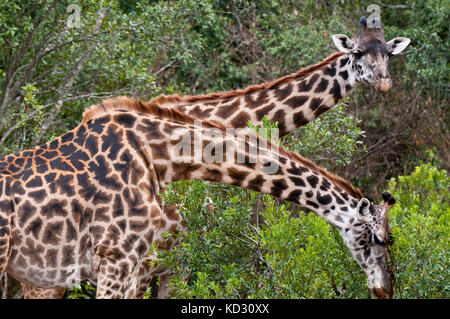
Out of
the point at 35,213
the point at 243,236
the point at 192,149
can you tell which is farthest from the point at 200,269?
the point at 35,213

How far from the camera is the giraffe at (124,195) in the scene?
22.4 ft

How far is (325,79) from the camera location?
9648mm

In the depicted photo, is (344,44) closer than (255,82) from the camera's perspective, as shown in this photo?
Yes

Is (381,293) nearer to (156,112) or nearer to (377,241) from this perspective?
(377,241)

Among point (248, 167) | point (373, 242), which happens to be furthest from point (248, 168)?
point (373, 242)

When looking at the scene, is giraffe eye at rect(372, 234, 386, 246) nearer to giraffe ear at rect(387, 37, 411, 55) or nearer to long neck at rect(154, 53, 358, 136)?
long neck at rect(154, 53, 358, 136)

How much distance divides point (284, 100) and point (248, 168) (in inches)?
101

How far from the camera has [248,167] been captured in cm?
703

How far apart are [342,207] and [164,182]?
165 cm

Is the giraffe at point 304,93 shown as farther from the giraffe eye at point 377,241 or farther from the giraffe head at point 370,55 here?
the giraffe eye at point 377,241

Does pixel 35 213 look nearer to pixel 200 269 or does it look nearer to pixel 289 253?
pixel 200 269

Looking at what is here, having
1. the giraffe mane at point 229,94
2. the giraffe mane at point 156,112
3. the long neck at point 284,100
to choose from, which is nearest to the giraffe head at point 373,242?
the giraffe mane at point 156,112

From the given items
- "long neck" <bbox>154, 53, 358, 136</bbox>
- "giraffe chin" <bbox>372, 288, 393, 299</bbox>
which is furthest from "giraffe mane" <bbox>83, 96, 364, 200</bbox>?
"long neck" <bbox>154, 53, 358, 136</bbox>
